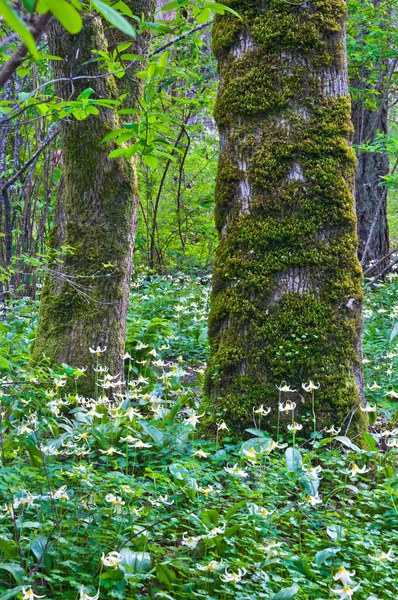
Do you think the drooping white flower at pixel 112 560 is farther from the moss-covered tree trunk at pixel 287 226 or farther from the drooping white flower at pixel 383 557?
the moss-covered tree trunk at pixel 287 226

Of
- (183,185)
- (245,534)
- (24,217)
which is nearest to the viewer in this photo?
(245,534)

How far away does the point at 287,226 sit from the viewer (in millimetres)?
3156

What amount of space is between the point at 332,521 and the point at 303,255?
139 centimetres

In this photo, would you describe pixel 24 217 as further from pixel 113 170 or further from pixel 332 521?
pixel 332 521

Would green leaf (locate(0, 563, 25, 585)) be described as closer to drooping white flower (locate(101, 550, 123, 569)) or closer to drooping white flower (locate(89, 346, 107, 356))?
drooping white flower (locate(101, 550, 123, 569))

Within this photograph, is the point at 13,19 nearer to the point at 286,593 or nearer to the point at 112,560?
the point at 112,560

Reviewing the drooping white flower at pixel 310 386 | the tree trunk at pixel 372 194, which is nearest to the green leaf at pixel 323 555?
the drooping white flower at pixel 310 386

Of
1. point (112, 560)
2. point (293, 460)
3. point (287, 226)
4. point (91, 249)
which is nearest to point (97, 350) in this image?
point (91, 249)

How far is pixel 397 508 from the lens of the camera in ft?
7.87

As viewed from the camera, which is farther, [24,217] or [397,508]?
[24,217]

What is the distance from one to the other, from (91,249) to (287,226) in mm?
1560

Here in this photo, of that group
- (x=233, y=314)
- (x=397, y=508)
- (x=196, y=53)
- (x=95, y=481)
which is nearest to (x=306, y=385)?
(x=233, y=314)

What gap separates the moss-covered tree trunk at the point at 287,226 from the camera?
307 cm

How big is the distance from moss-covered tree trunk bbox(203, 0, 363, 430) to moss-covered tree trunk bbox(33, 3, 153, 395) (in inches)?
39.9
